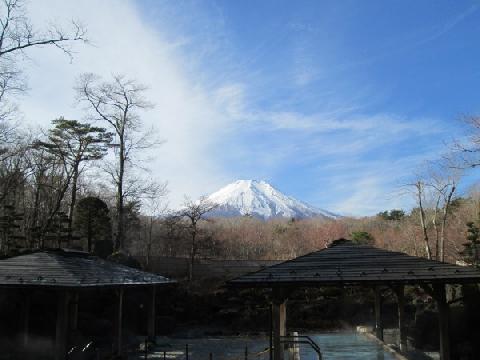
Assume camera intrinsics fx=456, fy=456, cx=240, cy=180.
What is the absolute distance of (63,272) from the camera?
41.7 feet

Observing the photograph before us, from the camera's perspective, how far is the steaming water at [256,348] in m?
14.2

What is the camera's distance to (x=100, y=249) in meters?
25.5

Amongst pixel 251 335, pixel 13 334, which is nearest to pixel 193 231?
pixel 251 335

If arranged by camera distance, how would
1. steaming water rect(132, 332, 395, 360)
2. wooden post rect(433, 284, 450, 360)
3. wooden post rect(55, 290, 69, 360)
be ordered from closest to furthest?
1. wooden post rect(433, 284, 450, 360)
2. wooden post rect(55, 290, 69, 360)
3. steaming water rect(132, 332, 395, 360)

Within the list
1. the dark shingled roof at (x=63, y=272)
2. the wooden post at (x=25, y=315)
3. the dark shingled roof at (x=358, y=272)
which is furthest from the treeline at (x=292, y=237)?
the dark shingled roof at (x=358, y=272)

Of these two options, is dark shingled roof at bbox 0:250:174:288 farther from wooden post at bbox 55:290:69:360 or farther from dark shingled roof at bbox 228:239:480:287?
dark shingled roof at bbox 228:239:480:287

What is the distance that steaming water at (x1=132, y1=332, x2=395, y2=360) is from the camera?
46.7 ft

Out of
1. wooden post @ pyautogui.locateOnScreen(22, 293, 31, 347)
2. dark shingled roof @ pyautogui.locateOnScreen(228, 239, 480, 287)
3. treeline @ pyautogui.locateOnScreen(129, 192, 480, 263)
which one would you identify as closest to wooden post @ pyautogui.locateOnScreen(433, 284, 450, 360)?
dark shingled roof @ pyautogui.locateOnScreen(228, 239, 480, 287)

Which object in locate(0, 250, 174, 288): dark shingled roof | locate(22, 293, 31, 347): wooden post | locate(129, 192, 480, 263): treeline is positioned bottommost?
locate(22, 293, 31, 347): wooden post

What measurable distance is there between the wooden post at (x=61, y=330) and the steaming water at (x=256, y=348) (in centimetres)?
433

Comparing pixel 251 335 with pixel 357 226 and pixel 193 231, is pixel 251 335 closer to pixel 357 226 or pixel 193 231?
pixel 193 231

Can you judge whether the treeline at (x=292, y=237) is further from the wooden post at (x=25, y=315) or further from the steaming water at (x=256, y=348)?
the wooden post at (x=25, y=315)

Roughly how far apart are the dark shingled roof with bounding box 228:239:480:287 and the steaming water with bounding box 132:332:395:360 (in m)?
3.29

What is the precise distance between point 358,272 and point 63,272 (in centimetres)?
797
